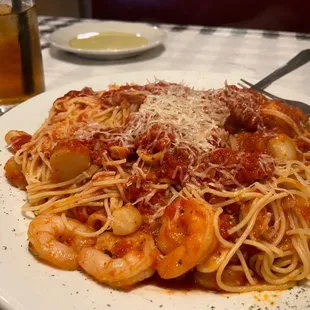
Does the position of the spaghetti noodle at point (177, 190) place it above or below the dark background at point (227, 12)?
above

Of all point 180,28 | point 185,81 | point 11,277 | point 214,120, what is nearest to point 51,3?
point 180,28

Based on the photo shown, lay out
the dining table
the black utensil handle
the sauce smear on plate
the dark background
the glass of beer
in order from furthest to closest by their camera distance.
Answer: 1. the dark background
2. the sauce smear on plate
3. the dining table
4. the black utensil handle
5. the glass of beer

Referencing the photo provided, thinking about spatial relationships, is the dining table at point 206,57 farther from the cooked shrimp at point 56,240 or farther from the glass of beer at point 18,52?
the cooked shrimp at point 56,240

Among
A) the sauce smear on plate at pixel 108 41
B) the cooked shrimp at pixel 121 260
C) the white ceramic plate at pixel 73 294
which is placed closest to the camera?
the white ceramic plate at pixel 73 294

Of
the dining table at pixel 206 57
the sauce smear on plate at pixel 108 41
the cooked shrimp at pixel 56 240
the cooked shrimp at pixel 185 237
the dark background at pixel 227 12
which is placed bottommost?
the dark background at pixel 227 12

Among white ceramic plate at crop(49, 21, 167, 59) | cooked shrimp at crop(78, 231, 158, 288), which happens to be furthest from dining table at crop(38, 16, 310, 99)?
cooked shrimp at crop(78, 231, 158, 288)

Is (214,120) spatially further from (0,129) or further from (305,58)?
(305,58)

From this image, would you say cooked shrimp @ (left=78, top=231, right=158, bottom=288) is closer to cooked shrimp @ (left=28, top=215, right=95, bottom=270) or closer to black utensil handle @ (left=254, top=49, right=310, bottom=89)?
cooked shrimp @ (left=28, top=215, right=95, bottom=270)

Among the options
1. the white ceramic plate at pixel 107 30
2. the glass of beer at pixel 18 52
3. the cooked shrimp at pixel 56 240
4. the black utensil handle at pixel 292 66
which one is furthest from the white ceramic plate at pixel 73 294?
the white ceramic plate at pixel 107 30
